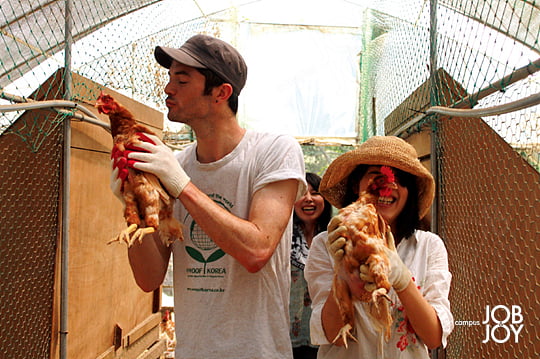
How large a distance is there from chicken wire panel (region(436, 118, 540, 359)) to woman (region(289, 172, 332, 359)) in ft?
3.07

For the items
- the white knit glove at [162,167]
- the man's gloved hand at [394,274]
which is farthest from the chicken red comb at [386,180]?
the white knit glove at [162,167]

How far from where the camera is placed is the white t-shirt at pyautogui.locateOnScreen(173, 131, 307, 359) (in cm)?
149

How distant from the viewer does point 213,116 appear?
64.9 inches

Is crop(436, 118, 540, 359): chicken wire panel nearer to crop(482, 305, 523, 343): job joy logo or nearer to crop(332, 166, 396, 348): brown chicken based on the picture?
crop(482, 305, 523, 343): job joy logo

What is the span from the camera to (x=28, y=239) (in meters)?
2.15

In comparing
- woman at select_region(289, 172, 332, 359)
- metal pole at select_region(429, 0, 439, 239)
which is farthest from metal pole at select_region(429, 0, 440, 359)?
woman at select_region(289, 172, 332, 359)

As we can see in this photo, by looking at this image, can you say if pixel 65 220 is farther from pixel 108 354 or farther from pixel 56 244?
pixel 108 354

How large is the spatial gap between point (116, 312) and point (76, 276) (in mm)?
593

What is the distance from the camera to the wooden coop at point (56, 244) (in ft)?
6.84

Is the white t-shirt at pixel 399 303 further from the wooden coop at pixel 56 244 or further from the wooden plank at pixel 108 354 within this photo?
the wooden plank at pixel 108 354

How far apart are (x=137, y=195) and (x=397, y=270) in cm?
81

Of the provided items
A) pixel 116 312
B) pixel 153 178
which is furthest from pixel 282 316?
pixel 116 312

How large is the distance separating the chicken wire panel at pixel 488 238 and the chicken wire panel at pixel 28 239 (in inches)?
78.9

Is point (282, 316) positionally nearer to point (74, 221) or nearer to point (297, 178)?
point (297, 178)
